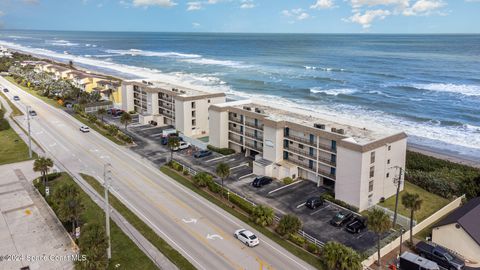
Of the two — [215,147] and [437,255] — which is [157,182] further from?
[437,255]

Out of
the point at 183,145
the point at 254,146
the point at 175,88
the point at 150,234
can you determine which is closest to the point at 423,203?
the point at 254,146

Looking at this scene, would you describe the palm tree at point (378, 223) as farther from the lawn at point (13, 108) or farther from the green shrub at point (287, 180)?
the lawn at point (13, 108)

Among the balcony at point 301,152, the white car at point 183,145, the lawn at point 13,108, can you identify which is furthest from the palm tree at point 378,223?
the lawn at point 13,108

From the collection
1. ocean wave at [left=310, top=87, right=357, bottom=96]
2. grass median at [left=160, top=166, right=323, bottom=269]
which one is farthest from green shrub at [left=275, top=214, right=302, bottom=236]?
ocean wave at [left=310, top=87, right=357, bottom=96]

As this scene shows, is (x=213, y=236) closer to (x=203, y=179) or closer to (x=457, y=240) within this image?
(x=203, y=179)

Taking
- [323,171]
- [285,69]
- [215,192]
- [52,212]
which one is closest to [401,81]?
[285,69]

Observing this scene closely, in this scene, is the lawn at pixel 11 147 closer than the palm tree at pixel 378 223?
No

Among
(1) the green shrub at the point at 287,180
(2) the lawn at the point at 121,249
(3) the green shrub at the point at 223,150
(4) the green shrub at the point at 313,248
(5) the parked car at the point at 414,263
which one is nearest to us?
(5) the parked car at the point at 414,263
